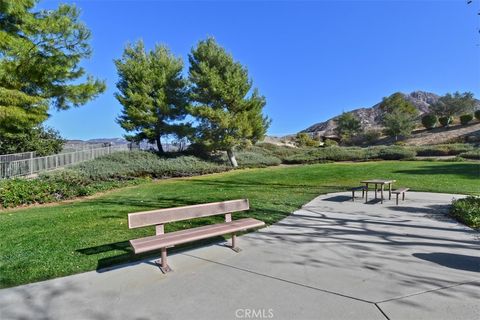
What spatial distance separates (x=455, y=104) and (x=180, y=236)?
205ft

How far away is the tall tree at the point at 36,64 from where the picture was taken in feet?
40.8

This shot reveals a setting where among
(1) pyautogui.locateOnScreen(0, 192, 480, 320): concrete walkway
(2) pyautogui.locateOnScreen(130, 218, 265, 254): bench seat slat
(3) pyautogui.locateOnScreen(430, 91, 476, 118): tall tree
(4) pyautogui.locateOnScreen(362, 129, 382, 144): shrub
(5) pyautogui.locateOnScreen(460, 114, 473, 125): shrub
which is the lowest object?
(1) pyautogui.locateOnScreen(0, 192, 480, 320): concrete walkway

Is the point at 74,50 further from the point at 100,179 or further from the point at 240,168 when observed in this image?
the point at 240,168

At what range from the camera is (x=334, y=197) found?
10570 mm

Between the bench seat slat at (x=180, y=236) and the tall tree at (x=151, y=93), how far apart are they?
21421 mm

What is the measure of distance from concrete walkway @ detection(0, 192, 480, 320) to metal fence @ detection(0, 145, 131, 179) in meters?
14.7

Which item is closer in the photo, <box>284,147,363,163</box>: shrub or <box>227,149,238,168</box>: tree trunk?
<box>227,149,238,168</box>: tree trunk

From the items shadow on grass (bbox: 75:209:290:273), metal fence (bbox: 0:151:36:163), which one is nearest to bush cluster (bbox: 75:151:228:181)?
metal fence (bbox: 0:151:36:163)

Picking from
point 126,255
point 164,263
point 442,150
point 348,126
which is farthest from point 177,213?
point 348,126

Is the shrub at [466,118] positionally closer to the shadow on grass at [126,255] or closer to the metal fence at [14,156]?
the shadow on grass at [126,255]

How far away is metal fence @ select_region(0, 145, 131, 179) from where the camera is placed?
15672 millimetres

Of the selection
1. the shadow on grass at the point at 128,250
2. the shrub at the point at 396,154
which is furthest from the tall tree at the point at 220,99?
the shadow on grass at the point at 128,250

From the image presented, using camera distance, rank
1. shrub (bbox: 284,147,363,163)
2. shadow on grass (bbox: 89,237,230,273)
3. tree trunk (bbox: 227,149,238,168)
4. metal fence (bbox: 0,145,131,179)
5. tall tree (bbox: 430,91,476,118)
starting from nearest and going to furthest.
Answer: shadow on grass (bbox: 89,237,230,273), metal fence (bbox: 0,145,131,179), tree trunk (bbox: 227,149,238,168), shrub (bbox: 284,147,363,163), tall tree (bbox: 430,91,476,118)

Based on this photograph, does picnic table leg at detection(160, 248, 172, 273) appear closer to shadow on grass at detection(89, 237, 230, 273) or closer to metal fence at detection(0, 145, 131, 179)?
shadow on grass at detection(89, 237, 230, 273)
